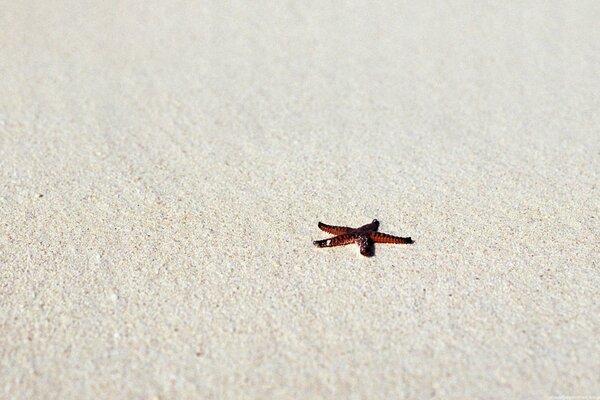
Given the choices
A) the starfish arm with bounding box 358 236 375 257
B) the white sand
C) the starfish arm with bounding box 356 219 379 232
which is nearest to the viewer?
the white sand

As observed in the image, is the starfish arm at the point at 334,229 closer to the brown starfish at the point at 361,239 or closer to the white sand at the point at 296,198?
the brown starfish at the point at 361,239

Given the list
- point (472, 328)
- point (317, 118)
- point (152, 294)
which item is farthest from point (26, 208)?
point (472, 328)

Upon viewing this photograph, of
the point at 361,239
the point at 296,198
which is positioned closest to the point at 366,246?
the point at 361,239

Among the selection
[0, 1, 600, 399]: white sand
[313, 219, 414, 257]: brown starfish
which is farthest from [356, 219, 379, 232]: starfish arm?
[0, 1, 600, 399]: white sand

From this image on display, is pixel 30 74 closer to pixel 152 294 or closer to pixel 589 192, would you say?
pixel 152 294

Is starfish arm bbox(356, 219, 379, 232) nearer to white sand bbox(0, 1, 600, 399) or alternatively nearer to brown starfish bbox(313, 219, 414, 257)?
brown starfish bbox(313, 219, 414, 257)

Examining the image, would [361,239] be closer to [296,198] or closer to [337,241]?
[337,241]
